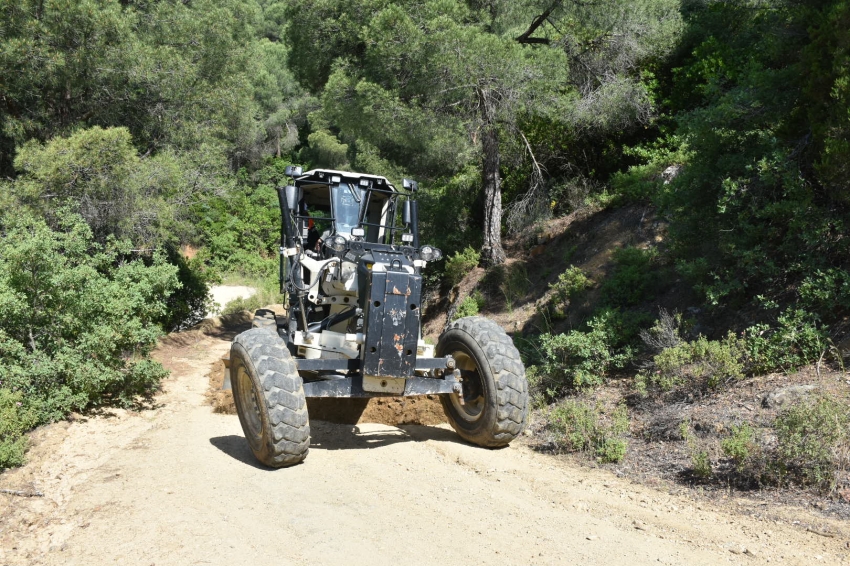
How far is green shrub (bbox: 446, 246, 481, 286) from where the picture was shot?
15.5 m

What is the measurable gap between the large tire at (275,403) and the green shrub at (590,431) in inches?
107

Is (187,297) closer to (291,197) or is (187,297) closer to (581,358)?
(291,197)

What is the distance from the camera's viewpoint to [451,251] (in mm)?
17062

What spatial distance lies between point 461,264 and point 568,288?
4192 millimetres

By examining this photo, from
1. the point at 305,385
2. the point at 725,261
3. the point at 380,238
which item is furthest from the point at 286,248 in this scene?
the point at 725,261

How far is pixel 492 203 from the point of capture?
583 inches

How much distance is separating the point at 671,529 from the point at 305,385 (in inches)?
134

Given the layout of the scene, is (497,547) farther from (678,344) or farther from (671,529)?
(678,344)

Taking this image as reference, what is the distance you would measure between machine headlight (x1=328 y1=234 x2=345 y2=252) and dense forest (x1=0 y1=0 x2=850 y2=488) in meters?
2.96

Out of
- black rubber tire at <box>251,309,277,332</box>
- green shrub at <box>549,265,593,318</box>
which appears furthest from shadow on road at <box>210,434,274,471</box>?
green shrub at <box>549,265,593,318</box>

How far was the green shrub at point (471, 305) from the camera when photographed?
14.0 metres

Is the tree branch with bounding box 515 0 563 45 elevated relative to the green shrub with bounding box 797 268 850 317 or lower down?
elevated

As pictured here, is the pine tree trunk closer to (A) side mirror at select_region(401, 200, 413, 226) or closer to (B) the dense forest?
(B) the dense forest

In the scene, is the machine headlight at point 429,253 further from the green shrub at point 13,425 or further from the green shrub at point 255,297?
the green shrub at point 255,297
